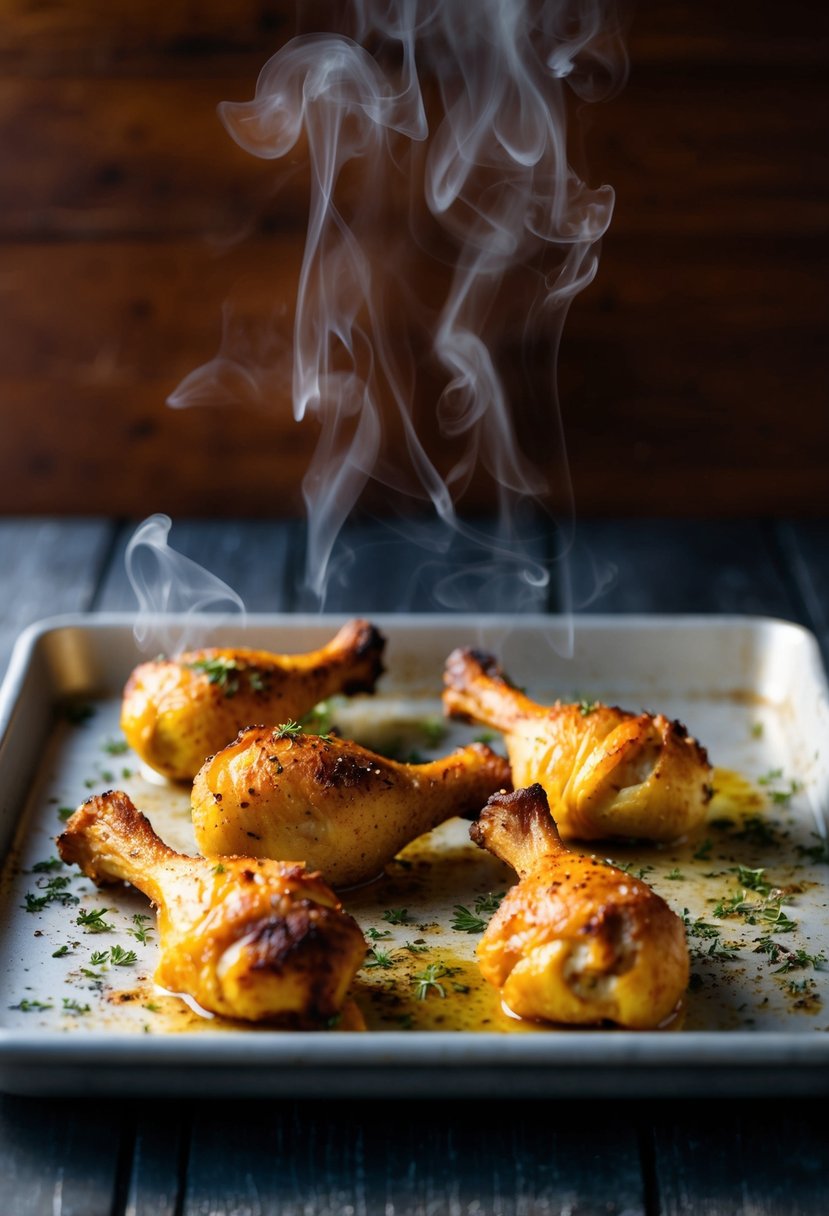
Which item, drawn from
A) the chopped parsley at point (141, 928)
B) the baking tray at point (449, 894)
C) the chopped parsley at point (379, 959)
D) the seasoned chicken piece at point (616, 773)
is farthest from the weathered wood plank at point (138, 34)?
the chopped parsley at point (379, 959)

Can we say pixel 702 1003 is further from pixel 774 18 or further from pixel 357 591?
pixel 774 18

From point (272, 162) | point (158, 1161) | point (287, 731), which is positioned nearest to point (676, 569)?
point (272, 162)

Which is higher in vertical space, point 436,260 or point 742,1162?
point 742,1162

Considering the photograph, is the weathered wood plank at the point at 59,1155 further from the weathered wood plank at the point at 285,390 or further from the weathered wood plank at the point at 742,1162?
the weathered wood plank at the point at 285,390

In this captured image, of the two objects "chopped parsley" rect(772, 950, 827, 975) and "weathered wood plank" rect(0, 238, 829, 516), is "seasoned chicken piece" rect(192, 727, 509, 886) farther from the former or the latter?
"weathered wood plank" rect(0, 238, 829, 516)

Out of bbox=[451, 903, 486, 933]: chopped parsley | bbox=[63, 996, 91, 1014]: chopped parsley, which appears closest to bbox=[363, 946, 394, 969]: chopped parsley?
bbox=[451, 903, 486, 933]: chopped parsley

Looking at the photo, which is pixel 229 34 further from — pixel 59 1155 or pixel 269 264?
pixel 59 1155
